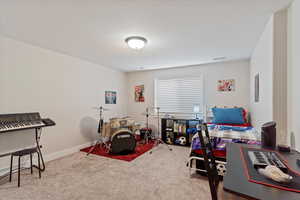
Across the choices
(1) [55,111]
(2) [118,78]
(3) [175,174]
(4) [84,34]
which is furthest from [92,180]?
(2) [118,78]

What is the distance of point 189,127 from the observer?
3.93 metres

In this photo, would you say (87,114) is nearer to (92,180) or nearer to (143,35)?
(92,180)

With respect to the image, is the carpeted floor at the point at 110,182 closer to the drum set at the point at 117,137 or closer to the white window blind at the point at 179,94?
the drum set at the point at 117,137

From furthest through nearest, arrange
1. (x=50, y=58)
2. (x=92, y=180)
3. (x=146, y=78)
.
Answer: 1. (x=146, y=78)
2. (x=50, y=58)
3. (x=92, y=180)

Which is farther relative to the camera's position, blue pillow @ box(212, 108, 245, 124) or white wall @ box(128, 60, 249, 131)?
white wall @ box(128, 60, 249, 131)

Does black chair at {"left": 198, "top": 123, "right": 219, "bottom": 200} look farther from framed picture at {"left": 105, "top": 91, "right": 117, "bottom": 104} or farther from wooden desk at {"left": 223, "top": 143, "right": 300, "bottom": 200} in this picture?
framed picture at {"left": 105, "top": 91, "right": 117, "bottom": 104}

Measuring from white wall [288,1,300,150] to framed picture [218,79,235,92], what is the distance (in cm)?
218

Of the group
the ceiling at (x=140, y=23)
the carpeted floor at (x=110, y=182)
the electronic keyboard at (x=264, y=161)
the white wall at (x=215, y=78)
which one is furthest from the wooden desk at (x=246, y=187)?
the white wall at (x=215, y=78)

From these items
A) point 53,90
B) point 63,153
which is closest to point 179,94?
point 53,90

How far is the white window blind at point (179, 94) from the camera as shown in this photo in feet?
13.6

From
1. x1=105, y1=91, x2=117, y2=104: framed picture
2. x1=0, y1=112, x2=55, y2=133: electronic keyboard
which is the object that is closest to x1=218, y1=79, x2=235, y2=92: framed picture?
x1=105, y1=91, x2=117, y2=104: framed picture

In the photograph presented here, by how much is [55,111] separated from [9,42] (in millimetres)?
1407

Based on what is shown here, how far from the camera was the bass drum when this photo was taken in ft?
10.2

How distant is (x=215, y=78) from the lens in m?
3.90
